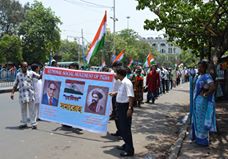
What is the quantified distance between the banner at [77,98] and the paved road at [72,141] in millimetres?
→ 368

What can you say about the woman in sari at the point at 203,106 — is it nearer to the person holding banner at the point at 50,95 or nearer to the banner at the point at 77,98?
the banner at the point at 77,98

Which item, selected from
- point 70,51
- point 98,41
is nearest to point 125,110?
point 98,41

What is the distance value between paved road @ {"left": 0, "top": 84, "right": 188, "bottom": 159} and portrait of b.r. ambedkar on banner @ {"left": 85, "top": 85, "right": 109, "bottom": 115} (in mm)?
686

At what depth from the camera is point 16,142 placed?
683 centimetres

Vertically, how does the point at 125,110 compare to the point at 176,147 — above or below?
above

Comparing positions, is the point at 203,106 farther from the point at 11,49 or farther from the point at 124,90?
the point at 11,49

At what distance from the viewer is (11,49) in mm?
→ 35500

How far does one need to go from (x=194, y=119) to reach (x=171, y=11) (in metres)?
5.43

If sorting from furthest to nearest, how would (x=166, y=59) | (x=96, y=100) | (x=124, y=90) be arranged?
1. (x=166, y=59)
2. (x=96, y=100)
3. (x=124, y=90)

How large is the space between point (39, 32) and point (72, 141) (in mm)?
29199

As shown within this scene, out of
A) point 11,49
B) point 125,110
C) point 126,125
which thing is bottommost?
point 126,125

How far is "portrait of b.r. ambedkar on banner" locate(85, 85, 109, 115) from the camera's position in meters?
7.41

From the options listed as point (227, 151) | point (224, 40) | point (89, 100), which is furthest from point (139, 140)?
point (224, 40)

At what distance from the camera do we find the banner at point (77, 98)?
741 cm
